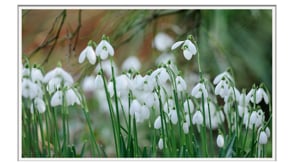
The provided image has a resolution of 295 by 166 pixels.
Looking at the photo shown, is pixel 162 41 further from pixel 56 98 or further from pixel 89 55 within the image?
pixel 56 98

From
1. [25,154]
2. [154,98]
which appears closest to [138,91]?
[154,98]

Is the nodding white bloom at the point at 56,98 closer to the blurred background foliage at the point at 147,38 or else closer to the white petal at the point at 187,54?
the blurred background foliage at the point at 147,38

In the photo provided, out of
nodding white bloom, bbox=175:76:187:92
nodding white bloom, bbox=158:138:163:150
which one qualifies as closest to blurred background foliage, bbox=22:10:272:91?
nodding white bloom, bbox=175:76:187:92

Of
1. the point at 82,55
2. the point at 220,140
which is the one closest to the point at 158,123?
the point at 220,140

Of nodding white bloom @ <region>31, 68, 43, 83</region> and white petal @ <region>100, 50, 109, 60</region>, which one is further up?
→ white petal @ <region>100, 50, 109, 60</region>

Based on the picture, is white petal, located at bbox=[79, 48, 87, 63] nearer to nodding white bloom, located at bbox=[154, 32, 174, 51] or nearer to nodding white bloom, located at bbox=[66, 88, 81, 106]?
nodding white bloom, located at bbox=[66, 88, 81, 106]
